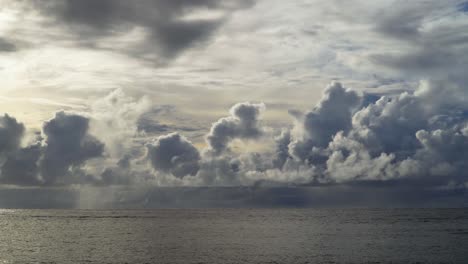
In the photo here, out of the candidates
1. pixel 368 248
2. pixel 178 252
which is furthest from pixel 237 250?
pixel 368 248

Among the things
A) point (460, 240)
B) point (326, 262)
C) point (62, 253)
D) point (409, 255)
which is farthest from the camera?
point (460, 240)

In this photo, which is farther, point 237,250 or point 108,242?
point 108,242

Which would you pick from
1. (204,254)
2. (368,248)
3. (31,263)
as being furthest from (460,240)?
(31,263)

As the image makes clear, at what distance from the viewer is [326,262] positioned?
8919 centimetres

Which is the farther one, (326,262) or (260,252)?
(260,252)

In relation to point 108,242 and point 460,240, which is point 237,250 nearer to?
point 108,242

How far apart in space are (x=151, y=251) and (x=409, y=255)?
2248 inches

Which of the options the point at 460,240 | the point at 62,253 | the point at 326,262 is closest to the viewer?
the point at 326,262

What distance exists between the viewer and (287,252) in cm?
10338

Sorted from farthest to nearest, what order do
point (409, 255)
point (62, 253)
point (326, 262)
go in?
point (62, 253) → point (409, 255) → point (326, 262)

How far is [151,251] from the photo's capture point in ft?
356

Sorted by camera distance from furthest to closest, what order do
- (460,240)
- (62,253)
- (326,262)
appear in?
(460,240)
(62,253)
(326,262)

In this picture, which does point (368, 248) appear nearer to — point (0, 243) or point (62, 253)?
point (62, 253)

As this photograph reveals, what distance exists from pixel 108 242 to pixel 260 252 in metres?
49.1
